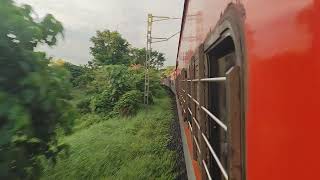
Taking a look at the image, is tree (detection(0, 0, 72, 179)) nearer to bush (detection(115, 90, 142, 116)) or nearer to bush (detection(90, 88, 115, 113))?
bush (detection(115, 90, 142, 116))

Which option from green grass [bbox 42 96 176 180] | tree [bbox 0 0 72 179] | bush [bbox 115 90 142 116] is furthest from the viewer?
bush [bbox 115 90 142 116]

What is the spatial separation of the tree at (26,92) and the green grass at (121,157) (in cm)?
259

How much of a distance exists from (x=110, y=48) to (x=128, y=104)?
26074 mm

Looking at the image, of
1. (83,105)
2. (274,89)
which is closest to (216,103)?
(274,89)

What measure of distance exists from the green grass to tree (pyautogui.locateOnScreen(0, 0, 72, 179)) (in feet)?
8.49

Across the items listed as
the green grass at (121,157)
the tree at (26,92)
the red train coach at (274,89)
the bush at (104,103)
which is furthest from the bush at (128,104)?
the red train coach at (274,89)

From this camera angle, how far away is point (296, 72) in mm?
856

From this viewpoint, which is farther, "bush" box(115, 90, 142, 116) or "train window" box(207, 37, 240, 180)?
"bush" box(115, 90, 142, 116)

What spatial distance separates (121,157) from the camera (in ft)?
26.6

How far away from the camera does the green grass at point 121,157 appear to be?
270 inches

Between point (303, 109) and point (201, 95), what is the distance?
7.02ft

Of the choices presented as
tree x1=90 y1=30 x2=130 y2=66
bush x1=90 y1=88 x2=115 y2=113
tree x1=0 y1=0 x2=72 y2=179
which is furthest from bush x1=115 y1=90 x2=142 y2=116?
tree x1=90 y1=30 x2=130 y2=66

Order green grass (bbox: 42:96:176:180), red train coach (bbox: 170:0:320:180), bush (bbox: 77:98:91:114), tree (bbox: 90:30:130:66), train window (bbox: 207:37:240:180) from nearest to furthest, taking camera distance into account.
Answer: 1. red train coach (bbox: 170:0:320:180)
2. train window (bbox: 207:37:240:180)
3. bush (bbox: 77:98:91:114)
4. green grass (bbox: 42:96:176:180)
5. tree (bbox: 90:30:130:66)

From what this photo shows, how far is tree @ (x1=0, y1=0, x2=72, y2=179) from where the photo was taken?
7.41ft
